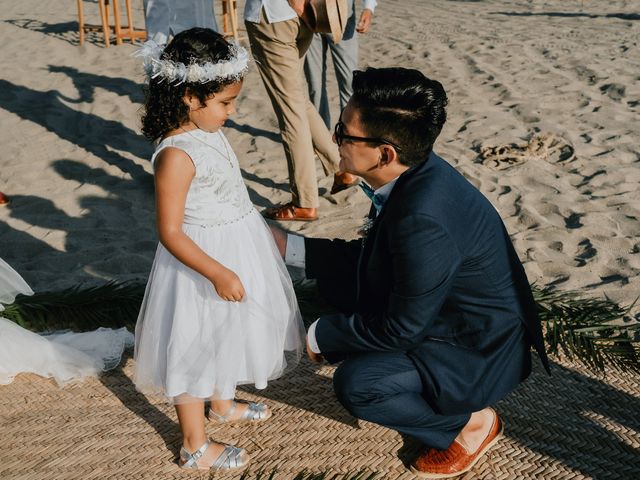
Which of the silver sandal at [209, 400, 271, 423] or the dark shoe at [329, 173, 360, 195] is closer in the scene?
the silver sandal at [209, 400, 271, 423]

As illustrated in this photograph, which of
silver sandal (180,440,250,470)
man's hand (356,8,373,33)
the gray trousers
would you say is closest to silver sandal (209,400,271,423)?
silver sandal (180,440,250,470)

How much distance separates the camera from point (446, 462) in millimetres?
2104

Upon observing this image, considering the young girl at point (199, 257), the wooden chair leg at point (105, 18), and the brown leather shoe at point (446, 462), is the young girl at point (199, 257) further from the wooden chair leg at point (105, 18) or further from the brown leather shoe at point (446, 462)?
the wooden chair leg at point (105, 18)

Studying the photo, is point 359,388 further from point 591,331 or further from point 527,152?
point 527,152

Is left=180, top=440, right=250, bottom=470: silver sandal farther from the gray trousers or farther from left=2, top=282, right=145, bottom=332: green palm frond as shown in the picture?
the gray trousers

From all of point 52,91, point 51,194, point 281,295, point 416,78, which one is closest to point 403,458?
point 281,295

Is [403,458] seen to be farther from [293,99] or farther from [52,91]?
[52,91]

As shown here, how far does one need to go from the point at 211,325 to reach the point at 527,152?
323cm

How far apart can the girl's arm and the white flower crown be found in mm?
202

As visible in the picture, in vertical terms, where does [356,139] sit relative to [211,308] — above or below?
above

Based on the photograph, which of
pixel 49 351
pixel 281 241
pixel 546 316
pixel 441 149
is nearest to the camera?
pixel 281 241

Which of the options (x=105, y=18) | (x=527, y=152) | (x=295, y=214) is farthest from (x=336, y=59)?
(x=105, y=18)

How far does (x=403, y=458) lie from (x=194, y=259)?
0.90 m

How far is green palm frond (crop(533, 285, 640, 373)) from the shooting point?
8.64 feet
